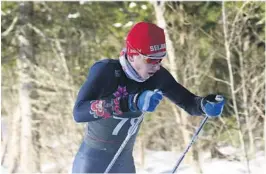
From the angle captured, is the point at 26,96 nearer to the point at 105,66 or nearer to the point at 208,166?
the point at 208,166

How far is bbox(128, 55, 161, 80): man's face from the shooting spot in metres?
2.20

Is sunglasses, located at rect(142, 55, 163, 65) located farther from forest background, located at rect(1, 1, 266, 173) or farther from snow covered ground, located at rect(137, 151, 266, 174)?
snow covered ground, located at rect(137, 151, 266, 174)

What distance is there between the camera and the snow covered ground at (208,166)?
21.6 ft

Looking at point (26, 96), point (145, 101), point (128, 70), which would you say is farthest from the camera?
point (26, 96)

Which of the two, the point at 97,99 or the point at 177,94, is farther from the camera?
the point at 177,94

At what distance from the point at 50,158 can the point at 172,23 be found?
3.41 metres

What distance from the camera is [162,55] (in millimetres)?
2193

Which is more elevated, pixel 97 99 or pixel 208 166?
pixel 97 99

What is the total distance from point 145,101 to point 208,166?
5388 mm

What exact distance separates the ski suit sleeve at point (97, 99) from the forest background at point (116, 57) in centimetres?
387

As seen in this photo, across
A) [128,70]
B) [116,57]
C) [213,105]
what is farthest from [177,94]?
[116,57]

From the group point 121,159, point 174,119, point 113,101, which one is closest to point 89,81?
point 113,101

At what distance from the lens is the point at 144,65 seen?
2.22m

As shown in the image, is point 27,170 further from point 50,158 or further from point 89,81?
point 89,81
